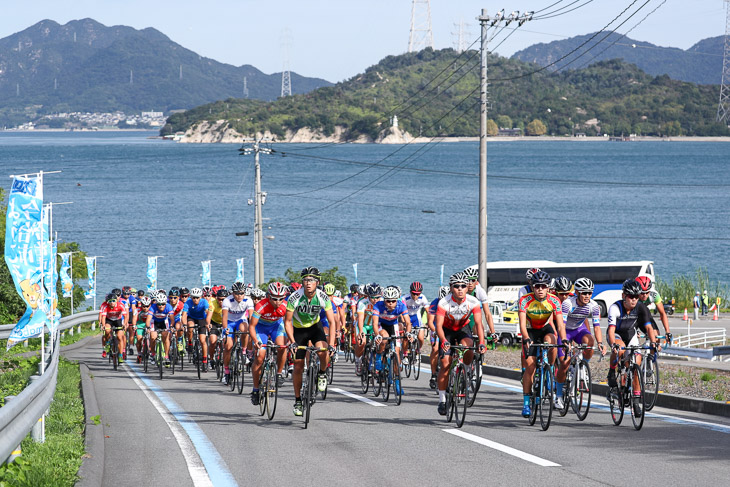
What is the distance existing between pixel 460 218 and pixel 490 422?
100325 mm

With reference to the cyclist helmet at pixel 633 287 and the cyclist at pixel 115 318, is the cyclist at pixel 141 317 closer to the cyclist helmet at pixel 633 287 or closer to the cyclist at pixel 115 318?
the cyclist at pixel 115 318

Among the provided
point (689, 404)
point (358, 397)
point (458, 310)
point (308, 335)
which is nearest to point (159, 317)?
point (358, 397)

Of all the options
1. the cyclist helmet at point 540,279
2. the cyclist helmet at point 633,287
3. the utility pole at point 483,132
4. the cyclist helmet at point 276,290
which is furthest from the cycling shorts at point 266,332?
the utility pole at point 483,132

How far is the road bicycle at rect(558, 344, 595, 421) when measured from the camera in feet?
38.7

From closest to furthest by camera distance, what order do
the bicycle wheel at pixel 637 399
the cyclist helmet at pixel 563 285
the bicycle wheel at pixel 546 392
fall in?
the bicycle wheel at pixel 637 399
the bicycle wheel at pixel 546 392
the cyclist helmet at pixel 563 285

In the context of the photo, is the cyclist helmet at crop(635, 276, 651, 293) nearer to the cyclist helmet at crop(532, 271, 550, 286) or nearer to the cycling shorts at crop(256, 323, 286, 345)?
the cyclist helmet at crop(532, 271, 550, 286)

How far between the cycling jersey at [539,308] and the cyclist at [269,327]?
10.5ft

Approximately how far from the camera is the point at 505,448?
10047mm

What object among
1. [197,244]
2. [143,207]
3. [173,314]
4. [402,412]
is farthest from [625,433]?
[143,207]

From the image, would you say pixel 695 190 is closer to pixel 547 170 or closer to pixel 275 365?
pixel 547 170

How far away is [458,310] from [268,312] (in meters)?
2.88

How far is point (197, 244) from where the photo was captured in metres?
90.7

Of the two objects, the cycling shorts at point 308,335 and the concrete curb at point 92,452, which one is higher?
the cycling shorts at point 308,335

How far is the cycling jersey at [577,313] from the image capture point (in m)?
12.6
